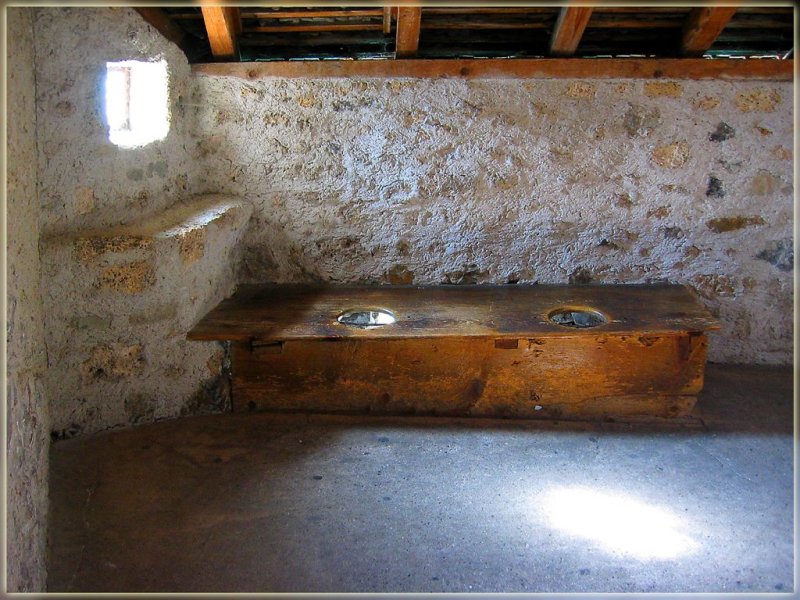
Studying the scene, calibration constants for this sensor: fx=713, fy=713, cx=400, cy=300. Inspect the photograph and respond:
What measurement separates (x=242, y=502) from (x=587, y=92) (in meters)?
2.64

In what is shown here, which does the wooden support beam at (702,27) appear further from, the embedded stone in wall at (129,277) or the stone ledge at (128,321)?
the embedded stone in wall at (129,277)

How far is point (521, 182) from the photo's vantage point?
12.6 ft

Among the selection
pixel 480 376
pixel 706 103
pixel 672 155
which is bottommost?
pixel 480 376

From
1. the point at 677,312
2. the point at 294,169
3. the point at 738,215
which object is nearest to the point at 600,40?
the point at 738,215

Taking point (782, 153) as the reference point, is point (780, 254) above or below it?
below

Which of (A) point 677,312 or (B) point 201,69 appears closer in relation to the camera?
(A) point 677,312

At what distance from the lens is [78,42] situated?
285 cm

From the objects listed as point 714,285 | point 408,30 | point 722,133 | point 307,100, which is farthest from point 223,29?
point 714,285

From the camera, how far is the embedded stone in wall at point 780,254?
3.82 metres

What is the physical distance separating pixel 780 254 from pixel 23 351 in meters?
3.63

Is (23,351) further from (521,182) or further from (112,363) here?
(521,182)

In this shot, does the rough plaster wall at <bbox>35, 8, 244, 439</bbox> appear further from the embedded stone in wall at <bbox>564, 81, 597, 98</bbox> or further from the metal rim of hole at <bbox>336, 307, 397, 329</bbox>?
the embedded stone in wall at <bbox>564, 81, 597, 98</bbox>

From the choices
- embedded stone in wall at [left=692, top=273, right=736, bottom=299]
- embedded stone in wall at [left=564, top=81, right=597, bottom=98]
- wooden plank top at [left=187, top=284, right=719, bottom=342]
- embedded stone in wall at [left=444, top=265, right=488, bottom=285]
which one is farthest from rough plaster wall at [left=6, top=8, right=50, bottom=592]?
embedded stone in wall at [left=692, top=273, right=736, bottom=299]

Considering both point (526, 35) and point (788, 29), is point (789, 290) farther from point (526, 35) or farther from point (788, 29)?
point (526, 35)
